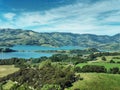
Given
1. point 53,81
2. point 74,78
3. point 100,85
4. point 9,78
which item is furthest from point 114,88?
point 9,78

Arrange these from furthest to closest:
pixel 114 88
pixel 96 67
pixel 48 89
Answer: pixel 96 67
pixel 114 88
pixel 48 89

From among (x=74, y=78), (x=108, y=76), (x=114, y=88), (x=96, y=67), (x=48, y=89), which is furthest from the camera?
(x=96, y=67)

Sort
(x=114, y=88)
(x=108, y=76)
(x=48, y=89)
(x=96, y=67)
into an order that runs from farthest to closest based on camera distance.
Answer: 1. (x=96, y=67)
2. (x=108, y=76)
3. (x=114, y=88)
4. (x=48, y=89)

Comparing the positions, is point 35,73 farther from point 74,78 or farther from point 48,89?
point 48,89

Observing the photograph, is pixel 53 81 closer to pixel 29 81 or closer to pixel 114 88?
pixel 29 81

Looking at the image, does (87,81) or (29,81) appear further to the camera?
(29,81)

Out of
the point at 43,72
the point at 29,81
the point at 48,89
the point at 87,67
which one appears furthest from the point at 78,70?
the point at 48,89
